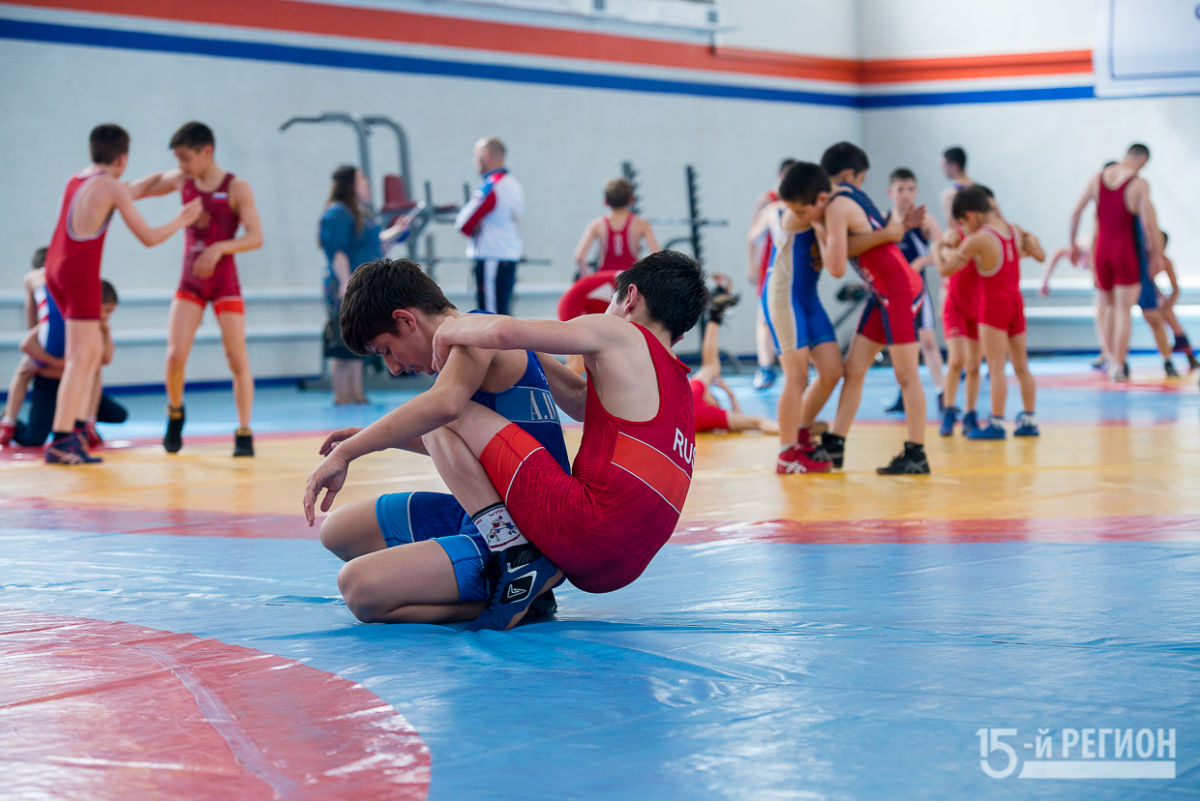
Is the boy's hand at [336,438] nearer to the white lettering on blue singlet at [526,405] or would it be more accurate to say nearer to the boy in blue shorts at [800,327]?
the white lettering on blue singlet at [526,405]

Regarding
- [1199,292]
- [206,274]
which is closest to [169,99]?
[206,274]

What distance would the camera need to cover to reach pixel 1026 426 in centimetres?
670

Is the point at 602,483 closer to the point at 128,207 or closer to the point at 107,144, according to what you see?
the point at 128,207

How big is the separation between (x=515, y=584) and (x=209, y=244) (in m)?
4.38

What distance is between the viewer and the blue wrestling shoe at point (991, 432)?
6629 mm

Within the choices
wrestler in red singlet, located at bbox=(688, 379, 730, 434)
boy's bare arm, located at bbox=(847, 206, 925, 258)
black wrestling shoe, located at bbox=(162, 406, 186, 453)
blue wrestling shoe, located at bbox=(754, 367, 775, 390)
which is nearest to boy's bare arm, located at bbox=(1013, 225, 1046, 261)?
boy's bare arm, located at bbox=(847, 206, 925, 258)

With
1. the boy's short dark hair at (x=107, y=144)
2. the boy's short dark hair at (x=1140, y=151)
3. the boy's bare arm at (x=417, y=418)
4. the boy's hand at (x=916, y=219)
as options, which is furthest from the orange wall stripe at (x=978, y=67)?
the boy's bare arm at (x=417, y=418)

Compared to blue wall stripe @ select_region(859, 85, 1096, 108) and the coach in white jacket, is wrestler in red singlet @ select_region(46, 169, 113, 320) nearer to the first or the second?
the coach in white jacket

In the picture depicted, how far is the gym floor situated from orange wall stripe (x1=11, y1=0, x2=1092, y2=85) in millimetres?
7847

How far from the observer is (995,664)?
2.48 m

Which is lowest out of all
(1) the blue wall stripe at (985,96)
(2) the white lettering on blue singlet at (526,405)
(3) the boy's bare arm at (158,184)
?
(2) the white lettering on blue singlet at (526,405)

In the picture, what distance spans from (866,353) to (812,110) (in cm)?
1093

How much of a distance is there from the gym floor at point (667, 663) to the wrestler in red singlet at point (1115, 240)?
248 inches

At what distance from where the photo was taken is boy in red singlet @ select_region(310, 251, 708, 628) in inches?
109
